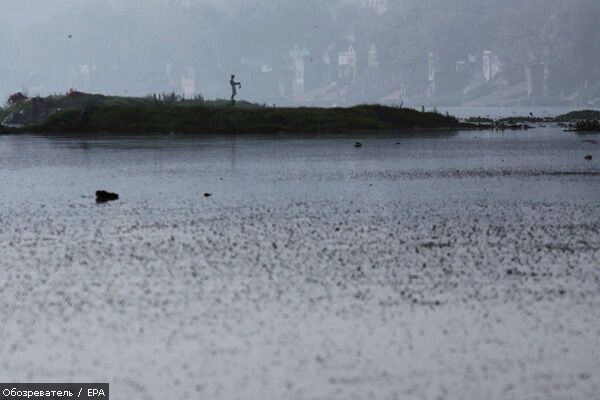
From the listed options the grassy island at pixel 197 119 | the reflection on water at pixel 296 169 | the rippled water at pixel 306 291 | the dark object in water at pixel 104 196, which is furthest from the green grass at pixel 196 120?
the dark object in water at pixel 104 196

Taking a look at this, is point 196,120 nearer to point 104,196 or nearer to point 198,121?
point 198,121

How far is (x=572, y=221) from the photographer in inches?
1555

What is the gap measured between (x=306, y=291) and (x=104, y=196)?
84.3 ft

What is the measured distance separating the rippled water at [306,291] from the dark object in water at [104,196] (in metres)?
1.00

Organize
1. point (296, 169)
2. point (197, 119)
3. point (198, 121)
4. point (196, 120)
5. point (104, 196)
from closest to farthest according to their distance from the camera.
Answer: point (104, 196), point (296, 169), point (198, 121), point (196, 120), point (197, 119)

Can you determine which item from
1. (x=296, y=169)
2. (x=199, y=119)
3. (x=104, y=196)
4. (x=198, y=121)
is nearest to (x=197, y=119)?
(x=199, y=119)

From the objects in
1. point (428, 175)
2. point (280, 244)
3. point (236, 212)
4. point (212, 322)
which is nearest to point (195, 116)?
point (428, 175)

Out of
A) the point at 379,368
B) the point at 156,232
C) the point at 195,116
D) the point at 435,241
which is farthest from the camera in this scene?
the point at 195,116

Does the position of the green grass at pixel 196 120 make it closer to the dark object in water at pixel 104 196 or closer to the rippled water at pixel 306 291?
the rippled water at pixel 306 291

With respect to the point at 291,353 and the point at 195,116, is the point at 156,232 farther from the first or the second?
the point at 195,116

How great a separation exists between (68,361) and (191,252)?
1281cm

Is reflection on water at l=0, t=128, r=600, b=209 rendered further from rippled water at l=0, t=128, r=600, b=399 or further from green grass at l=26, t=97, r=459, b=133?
green grass at l=26, t=97, r=459, b=133

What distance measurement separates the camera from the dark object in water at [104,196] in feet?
159

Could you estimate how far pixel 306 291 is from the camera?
24.8 metres
